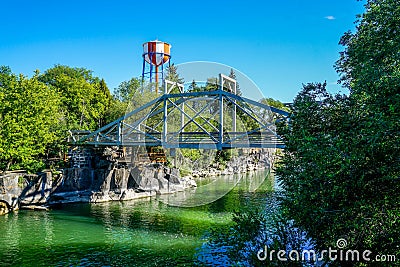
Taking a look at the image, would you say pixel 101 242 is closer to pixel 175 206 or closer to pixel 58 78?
pixel 175 206

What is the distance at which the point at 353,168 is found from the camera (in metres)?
5.88

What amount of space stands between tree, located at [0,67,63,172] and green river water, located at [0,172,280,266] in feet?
12.0

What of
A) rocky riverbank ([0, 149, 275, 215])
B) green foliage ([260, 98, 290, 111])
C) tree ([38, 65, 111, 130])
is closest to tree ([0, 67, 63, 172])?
rocky riverbank ([0, 149, 275, 215])

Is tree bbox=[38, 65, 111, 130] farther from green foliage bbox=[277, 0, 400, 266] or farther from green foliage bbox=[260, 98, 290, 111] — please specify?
green foliage bbox=[277, 0, 400, 266]

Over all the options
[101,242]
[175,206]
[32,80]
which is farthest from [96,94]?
[101,242]

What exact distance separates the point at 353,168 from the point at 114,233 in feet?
42.2

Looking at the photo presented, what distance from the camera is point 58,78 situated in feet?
110

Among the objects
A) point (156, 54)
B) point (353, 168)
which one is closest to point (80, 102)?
point (156, 54)

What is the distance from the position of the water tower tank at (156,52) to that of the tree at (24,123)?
50.4 ft

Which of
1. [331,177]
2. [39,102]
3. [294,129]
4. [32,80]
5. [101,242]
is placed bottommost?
[101,242]

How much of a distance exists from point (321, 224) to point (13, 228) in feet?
49.5

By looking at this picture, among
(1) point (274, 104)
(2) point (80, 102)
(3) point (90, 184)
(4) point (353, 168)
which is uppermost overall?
(1) point (274, 104)

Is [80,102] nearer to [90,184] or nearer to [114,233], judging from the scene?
[90,184]

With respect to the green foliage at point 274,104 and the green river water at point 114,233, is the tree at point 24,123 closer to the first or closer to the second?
the green river water at point 114,233
